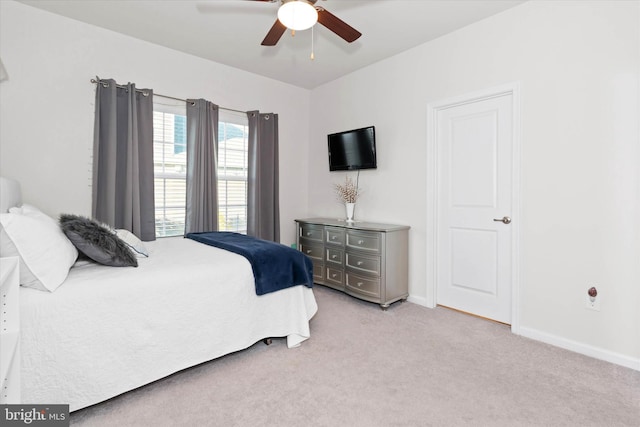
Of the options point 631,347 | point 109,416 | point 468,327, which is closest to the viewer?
point 109,416

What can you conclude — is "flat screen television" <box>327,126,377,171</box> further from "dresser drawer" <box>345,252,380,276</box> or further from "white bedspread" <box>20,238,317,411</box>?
"white bedspread" <box>20,238,317,411</box>

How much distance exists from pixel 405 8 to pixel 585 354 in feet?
9.89

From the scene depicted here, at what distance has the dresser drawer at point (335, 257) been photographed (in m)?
3.57

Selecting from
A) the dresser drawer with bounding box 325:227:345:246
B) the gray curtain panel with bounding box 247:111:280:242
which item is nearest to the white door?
the dresser drawer with bounding box 325:227:345:246

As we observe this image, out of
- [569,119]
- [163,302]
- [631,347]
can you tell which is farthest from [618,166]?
[163,302]

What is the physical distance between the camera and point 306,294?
2535mm

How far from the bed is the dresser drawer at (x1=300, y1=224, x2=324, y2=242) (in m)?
1.42

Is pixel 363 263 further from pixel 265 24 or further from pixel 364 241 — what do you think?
pixel 265 24

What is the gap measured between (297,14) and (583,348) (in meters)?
3.02

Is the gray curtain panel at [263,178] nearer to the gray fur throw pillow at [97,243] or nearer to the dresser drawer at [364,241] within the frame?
the dresser drawer at [364,241]

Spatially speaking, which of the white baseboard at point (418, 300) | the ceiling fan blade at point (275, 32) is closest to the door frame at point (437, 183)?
the white baseboard at point (418, 300)

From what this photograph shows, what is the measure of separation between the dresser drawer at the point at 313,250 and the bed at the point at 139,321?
138 cm

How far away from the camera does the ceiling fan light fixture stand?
188 centimetres

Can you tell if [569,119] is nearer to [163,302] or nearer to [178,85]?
[163,302]
